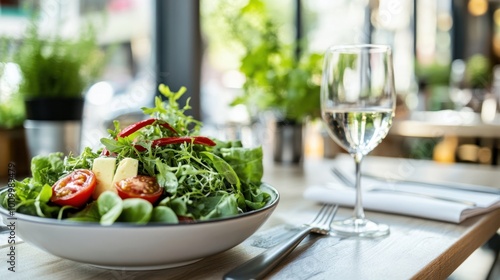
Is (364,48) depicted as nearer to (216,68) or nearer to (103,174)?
(103,174)

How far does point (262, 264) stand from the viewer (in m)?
0.66

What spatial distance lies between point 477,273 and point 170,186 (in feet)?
2.31

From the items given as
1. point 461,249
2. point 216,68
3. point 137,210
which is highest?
point 216,68

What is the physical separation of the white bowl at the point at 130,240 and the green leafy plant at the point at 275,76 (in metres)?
0.97

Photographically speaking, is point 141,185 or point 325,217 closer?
point 141,185

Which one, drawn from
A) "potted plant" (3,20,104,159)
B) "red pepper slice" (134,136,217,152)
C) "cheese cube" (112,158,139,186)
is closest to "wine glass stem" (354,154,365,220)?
Result: "red pepper slice" (134,136,217,152)

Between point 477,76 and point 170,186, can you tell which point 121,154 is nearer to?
point 170,186

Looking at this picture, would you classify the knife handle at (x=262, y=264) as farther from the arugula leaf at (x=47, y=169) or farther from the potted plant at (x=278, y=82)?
the potted plant at (x=278, y=82)

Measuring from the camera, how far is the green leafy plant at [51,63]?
149 centimetres

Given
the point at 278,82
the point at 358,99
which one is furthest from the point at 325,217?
the point at 278,82

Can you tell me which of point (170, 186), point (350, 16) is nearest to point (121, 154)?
point (170, 186)

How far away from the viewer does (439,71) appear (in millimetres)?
5988

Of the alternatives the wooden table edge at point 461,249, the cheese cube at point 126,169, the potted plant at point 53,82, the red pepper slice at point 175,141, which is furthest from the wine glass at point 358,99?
the potted plant at point 53,82

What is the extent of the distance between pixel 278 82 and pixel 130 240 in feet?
3.57
